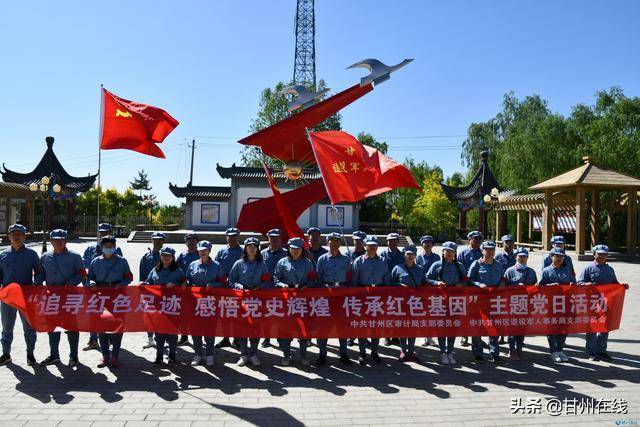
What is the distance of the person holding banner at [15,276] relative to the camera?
6066 millimetres

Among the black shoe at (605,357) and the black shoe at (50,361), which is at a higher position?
the black shoe at (605,357)

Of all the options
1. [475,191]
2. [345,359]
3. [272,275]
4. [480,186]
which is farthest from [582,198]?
[272,275]

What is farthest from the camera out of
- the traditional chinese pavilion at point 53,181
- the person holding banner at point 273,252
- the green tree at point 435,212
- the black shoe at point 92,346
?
the green tree at point 435,212

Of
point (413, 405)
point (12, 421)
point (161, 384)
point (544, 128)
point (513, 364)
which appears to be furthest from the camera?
point (544, 128)

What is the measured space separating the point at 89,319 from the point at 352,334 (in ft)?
11.8

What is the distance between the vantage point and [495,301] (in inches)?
255

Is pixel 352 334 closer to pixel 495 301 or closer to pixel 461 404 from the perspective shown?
pixel 461 404

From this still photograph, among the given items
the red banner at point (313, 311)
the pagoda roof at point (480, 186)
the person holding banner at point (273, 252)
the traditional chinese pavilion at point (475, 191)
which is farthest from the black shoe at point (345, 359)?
the pagoda roof at point (480, 186)

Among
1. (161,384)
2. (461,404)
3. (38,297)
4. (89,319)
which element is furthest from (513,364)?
(38,297)

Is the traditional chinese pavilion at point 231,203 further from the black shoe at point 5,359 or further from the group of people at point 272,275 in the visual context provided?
the black shoe at point 5,359

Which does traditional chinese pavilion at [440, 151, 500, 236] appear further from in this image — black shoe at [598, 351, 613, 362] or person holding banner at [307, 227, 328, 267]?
person holding banner at [307, 227, 328, 267]

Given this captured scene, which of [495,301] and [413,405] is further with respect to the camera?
[495,301]

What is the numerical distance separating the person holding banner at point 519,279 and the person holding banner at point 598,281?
0.84 metres

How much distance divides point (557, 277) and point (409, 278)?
7.64 feet
